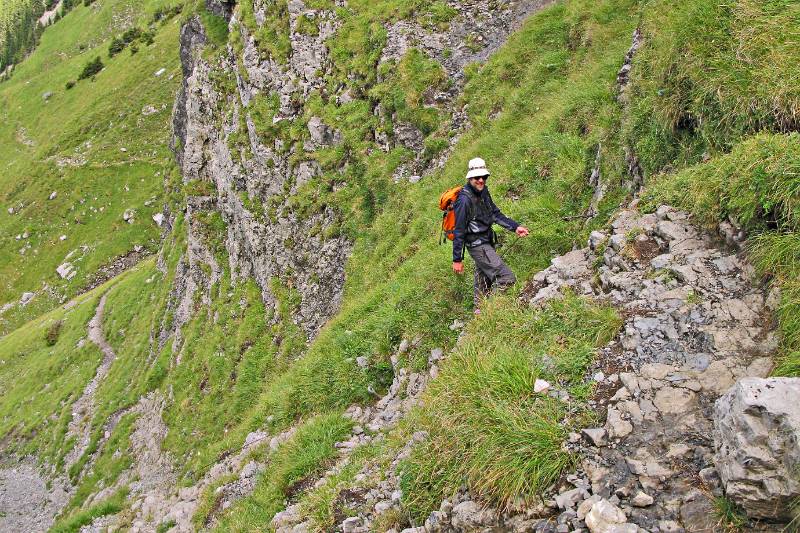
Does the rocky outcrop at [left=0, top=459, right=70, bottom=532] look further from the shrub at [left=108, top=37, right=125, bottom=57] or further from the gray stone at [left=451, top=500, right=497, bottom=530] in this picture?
the shrub at [left=108, top=37, right=125, bottom=57]

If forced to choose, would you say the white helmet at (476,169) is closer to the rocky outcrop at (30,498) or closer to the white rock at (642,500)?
the white rock at (642,500)

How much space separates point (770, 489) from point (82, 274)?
287 ft

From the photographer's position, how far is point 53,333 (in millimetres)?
59938

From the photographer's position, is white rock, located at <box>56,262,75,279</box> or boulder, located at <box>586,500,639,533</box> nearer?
boulder, located at <box>586,500,639,533</box>

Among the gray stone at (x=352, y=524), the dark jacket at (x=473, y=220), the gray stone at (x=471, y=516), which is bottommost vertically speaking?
the gray stone at (x=352, y=524)

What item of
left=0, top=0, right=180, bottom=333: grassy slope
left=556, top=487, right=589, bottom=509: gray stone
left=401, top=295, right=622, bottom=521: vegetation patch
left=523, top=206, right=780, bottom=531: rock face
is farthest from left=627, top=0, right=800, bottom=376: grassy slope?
left=0, top=0, right=180, bottom=333: grassy slope

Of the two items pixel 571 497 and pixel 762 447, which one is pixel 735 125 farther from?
pixel 571 497

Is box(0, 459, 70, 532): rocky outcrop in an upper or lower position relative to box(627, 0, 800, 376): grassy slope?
lower

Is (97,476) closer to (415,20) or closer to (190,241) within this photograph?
(190,241)

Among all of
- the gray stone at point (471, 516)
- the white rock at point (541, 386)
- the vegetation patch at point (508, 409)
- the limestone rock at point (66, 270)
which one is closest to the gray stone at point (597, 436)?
the vegetation patch at point (508, 409)

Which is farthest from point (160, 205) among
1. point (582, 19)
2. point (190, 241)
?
point (582, 19)

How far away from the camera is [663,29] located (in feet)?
39.1

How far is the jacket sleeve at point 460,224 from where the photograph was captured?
10241 mm

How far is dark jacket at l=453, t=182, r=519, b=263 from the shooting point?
10.3 m
